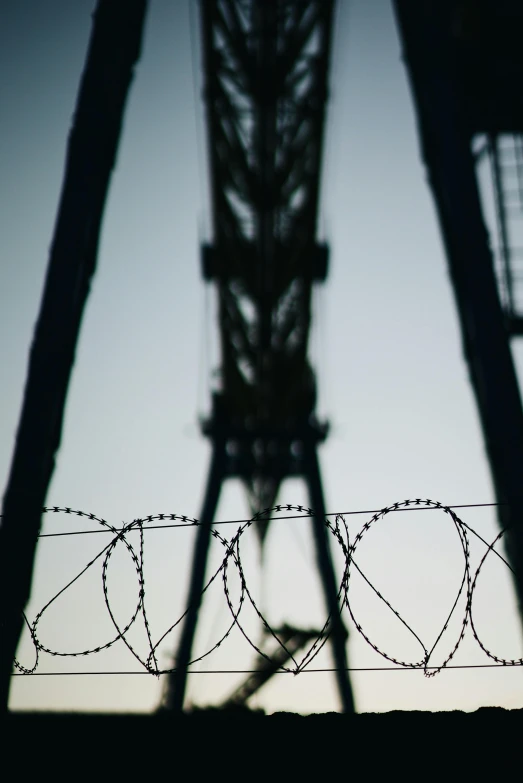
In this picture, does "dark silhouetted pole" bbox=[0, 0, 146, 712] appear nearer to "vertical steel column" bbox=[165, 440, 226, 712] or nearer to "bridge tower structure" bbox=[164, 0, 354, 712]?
"bridge tower structure" bbox=[164, 0, 354, 712]

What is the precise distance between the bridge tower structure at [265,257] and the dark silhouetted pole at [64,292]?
15.9 ft

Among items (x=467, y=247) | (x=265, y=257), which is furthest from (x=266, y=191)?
A: (x=467, y=247)

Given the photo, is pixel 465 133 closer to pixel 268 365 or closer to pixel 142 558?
pixel 142 558

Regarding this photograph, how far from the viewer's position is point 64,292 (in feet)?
33.5

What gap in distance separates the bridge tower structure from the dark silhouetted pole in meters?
4.84

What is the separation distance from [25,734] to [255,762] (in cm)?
151

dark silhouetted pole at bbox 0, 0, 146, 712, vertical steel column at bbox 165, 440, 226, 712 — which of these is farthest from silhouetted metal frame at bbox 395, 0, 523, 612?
vertical steel column at bbox 165, 440, 226, 712

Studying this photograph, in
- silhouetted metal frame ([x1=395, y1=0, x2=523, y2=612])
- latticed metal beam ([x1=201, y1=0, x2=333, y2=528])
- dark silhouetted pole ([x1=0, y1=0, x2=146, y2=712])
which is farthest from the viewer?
latticed metal beam ([x1=201, y1=0, x2=333, y2=528])

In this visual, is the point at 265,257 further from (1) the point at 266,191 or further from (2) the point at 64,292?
(2) the point at 64,292

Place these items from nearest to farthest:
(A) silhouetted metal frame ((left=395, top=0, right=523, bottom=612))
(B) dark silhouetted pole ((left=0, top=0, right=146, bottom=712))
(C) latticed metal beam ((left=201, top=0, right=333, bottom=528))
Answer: (B) dark silhouetted pole ((left=0, top=0, right=146, bottom=712)) < (A) silhouetted metal frame ((left=395, top=0, right=523, bottom=612)) < (C) latticed metal beam ((left=201, top=0, right=333, bottom=528))

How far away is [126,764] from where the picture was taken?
5438 millimetres

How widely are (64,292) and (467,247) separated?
4806 millimetres

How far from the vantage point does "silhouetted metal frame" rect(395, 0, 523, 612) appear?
31.5ft

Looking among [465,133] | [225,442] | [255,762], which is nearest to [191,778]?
[255,762]
